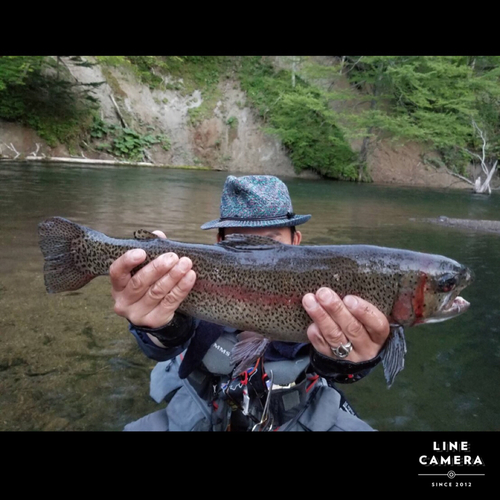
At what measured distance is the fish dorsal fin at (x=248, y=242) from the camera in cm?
234

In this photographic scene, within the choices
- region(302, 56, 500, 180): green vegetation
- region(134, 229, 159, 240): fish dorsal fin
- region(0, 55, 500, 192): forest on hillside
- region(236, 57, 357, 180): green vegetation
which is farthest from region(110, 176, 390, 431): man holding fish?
region(236, 57, 357, 180): green vegetation

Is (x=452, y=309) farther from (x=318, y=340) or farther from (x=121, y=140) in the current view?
(x=121, y=140)

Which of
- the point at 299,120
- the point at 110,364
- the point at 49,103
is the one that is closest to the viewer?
the point at 110,364

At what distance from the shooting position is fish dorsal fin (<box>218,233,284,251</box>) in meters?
2.34

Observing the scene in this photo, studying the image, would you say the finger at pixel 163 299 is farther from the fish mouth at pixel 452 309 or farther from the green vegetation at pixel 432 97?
the green vegetation at pixel 432 97

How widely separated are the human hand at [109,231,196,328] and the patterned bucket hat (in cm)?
50

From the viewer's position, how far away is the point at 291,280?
90.0 inches

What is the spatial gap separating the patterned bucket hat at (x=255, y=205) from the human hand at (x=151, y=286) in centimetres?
50

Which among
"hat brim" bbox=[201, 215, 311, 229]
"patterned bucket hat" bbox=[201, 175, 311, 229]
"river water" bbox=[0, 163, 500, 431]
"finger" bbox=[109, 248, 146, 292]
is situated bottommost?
"river water" bbox=[0, 163, 500, 431]

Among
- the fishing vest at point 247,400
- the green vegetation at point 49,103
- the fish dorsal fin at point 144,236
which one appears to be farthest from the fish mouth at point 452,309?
the green vegetation at point 49,103

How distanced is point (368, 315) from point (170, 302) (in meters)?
1.05

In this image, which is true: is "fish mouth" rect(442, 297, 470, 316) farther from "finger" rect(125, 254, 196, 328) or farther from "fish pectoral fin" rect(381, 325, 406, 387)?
"finger" rect(125, 254, 196, 328)

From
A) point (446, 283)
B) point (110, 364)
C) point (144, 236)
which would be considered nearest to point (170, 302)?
point (144, 236)

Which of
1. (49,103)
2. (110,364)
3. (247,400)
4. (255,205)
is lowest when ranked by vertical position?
(110,364)
